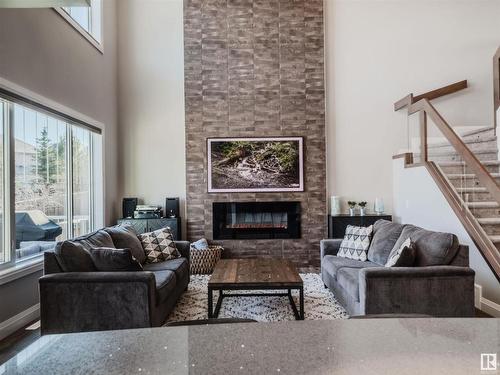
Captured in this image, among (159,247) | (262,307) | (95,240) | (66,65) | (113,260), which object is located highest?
(66,65)

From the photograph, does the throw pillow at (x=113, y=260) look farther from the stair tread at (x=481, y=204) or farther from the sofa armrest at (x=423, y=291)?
the stair tread at (x=481, y=204)

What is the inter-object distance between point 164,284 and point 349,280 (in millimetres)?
1724

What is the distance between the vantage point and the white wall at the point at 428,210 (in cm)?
350

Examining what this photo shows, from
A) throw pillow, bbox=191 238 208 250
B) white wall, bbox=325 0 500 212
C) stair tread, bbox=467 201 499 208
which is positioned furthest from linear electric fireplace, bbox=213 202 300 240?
stair tread, bbox=467 201 499 208

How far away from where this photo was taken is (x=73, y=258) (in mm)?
2908

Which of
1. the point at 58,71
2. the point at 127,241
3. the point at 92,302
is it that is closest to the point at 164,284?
the point at 92,302

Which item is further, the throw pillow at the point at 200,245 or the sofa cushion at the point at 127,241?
the throw pillow at the point at 200,245

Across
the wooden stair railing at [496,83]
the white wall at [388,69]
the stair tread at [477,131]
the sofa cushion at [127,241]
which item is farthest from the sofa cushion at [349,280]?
the wooden stair railing at [496,83]

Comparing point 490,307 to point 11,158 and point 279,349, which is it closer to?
point 279,349

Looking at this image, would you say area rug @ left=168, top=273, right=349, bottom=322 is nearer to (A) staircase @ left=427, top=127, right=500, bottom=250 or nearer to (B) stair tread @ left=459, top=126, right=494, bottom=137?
(A) staircase @ left=427, top=127, right=500, bottom=250

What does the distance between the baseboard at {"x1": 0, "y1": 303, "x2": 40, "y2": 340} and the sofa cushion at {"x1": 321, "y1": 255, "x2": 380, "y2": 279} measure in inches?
125

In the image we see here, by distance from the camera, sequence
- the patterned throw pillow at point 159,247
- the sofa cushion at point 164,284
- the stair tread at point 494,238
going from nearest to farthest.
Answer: the sofa cushion at point 164,284
the stair tread at point 494,238
the patterned throw pillow at point 159,247

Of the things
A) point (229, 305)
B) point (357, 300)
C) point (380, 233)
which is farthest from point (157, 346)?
point (380, 233)

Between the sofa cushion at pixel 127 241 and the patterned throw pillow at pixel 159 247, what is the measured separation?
0.08 m
